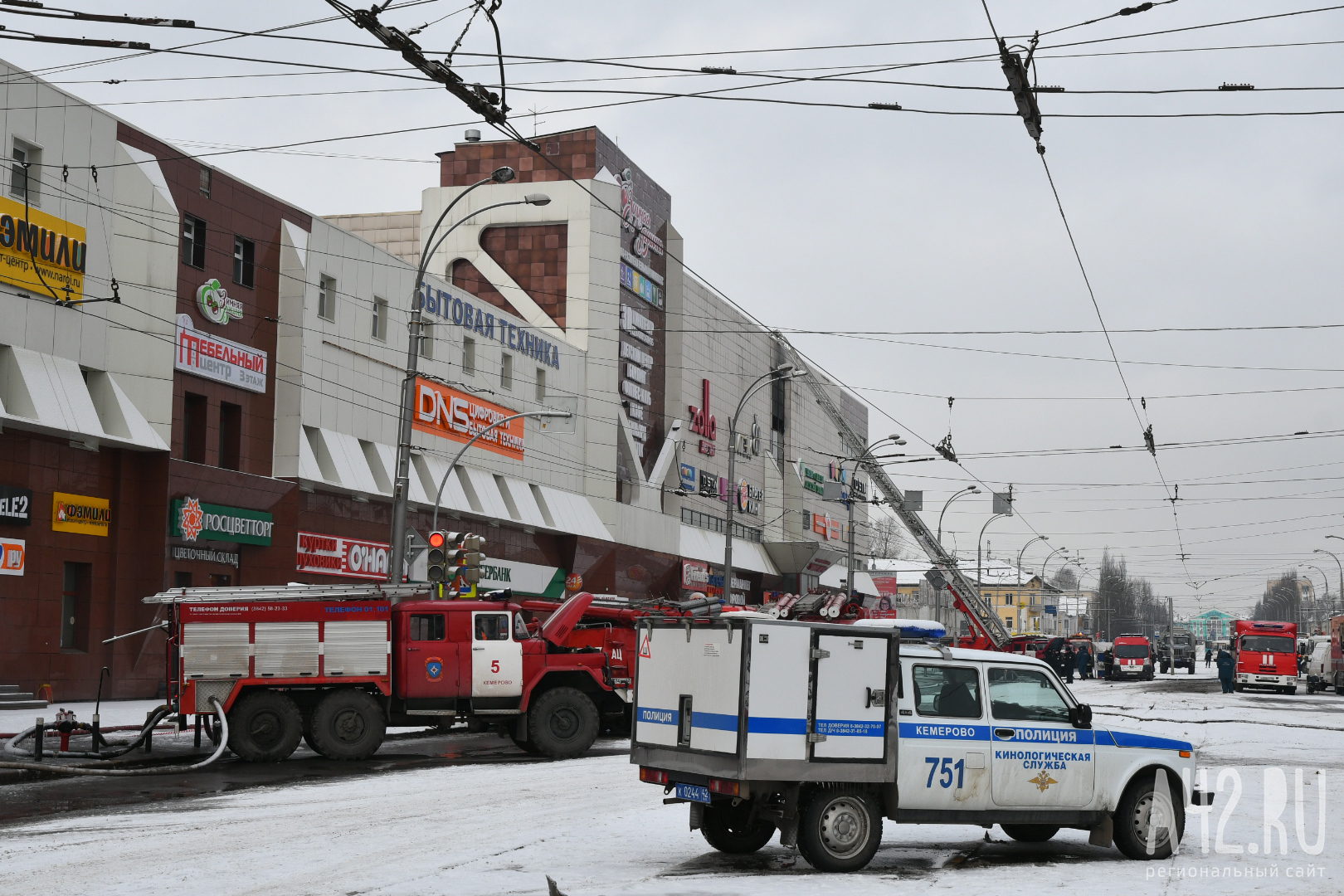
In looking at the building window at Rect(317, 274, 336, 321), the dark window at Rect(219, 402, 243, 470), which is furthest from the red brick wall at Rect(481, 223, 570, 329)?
the dark window at Rect(219, 402, 243, 470)

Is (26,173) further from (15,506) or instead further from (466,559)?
(466,559)

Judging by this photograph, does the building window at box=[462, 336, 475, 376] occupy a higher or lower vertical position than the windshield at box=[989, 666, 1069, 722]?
higher

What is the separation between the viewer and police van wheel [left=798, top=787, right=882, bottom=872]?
10.8 meters

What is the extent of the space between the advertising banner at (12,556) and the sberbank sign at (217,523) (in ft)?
14.1

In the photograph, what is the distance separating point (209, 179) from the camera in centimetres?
3581

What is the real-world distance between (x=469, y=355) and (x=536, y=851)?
127ft

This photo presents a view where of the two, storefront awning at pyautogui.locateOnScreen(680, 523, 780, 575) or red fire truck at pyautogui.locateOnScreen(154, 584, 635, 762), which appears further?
storefront awning at pyautogui.locateOnScreen(680, 523, 780, 575)

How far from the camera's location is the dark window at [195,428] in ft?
116

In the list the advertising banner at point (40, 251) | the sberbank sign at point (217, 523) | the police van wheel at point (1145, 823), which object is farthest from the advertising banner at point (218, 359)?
the police van wheel at point (1145, 823)

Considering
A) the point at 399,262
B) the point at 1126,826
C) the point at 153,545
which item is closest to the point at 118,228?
the point at 153,545

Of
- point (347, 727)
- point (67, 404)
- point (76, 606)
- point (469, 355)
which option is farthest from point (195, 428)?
point (347, 727)

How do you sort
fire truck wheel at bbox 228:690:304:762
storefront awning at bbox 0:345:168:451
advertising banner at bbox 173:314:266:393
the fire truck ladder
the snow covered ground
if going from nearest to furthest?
the snow covered ground → fire truck wheel at bbox 228:690:304:762 → storefront awning at bbox 0:345:168:451 → advertising banner at bbox 173:314:266:393 → the fire truck ladder

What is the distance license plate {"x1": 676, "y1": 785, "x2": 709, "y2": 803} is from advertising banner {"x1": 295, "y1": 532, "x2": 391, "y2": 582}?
92.3 feet

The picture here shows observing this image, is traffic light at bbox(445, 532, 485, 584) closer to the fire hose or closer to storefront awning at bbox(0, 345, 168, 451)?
the fire hose
